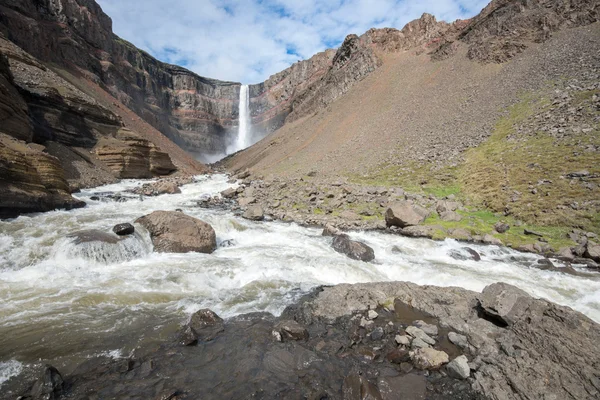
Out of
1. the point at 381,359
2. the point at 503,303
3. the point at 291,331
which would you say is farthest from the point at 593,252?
the point at 291,331

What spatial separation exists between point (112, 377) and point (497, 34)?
2214 inches

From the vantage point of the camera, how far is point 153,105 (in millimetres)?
88500

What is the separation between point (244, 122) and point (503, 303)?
115m

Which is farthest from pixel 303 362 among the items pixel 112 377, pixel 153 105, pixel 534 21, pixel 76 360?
pixel 153 105

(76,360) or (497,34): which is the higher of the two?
(497,34)

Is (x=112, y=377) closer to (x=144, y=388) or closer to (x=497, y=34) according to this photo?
(x=144, y=388)

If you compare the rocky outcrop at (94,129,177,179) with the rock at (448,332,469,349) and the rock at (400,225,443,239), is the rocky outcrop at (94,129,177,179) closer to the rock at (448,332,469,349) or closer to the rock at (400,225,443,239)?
the rock at (400,225,443,239)

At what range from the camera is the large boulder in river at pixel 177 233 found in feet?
35.7

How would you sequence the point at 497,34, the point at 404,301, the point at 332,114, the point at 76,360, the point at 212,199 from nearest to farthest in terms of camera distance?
the point at 76,360
the point at 404,301
the point at 212,199
the point at 497,34
the point at 332,114

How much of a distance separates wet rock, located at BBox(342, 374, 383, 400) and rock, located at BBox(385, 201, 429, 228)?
425 inches

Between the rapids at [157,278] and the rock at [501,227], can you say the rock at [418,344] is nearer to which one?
the rapids at [157,278]

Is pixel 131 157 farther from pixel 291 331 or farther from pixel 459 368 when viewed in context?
pixel 459 368

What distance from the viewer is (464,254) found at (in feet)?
37.4

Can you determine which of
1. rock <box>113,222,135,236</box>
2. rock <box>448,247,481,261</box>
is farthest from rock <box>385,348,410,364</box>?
rock <box>113,222,135,236</box>
